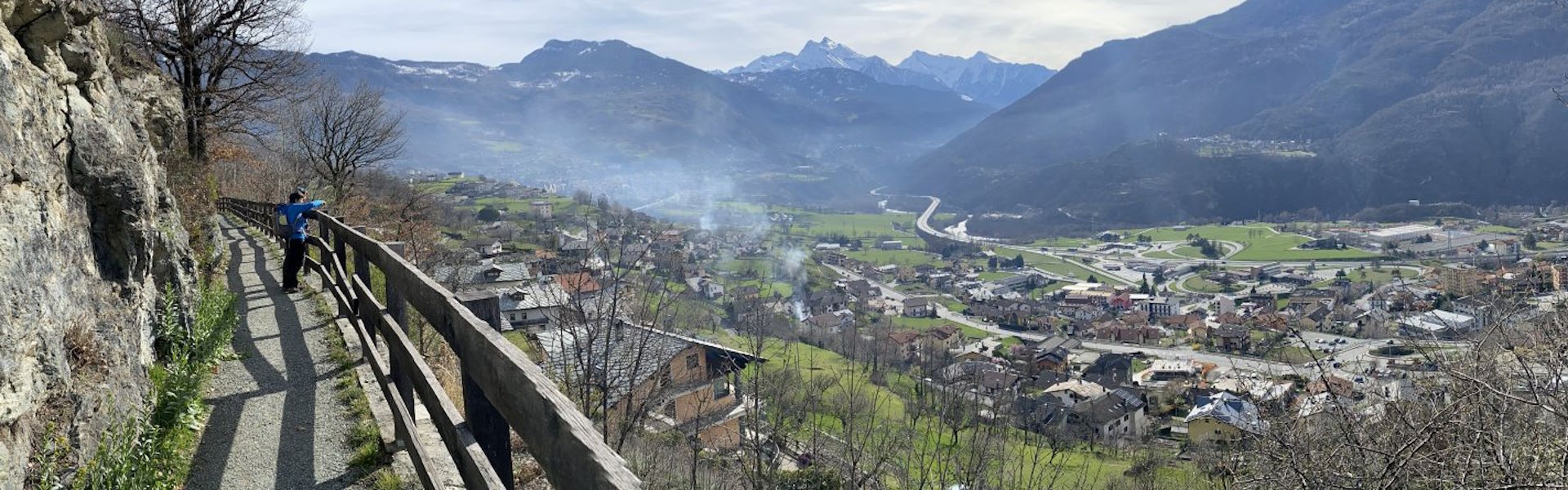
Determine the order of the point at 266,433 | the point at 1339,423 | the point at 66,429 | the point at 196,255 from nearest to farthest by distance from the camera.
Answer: the point at 66,429, the point at 266,433, the point at 1339,423, the point at 196,255

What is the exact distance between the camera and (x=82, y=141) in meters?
5.51

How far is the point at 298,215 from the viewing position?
973cm

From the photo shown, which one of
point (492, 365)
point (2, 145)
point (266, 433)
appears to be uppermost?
point (2, 145)

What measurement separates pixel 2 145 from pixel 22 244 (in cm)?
53

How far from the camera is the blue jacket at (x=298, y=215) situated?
9477 millimetres

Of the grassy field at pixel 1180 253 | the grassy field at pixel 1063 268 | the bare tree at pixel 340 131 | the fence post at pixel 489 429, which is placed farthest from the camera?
the grassy field at pixel 1180 253

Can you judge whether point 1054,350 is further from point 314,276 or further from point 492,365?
point 492,365

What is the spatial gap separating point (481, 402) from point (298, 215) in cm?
868

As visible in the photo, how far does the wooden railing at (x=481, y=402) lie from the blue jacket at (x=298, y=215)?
5.19m

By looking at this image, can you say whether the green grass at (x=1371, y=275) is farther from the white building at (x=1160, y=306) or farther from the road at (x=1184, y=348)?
the white building at (x=1160, y=306)

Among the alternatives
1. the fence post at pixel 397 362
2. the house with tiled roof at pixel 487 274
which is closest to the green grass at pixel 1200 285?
the house with tiled roof at pixel 487 274

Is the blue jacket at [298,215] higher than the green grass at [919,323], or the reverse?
the blue jacket at [298,215]

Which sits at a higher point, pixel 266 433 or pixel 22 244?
pixel 22 244

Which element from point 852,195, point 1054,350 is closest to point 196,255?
point 1054,350
